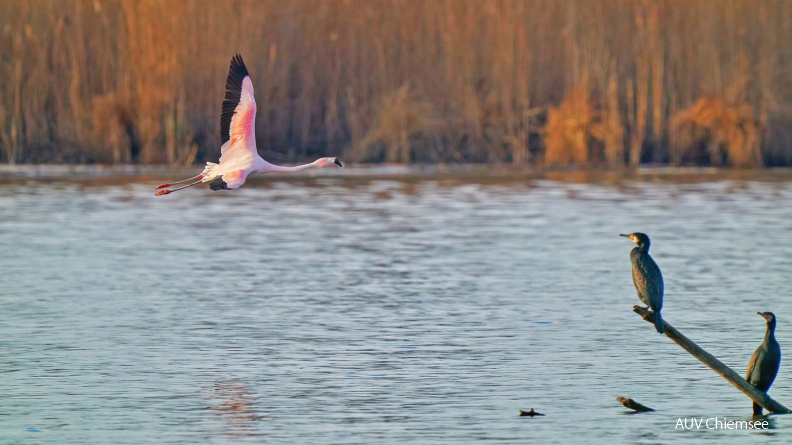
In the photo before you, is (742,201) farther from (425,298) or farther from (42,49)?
(42,49)

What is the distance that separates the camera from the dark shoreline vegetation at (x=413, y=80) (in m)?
17.7

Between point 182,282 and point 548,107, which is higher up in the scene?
point 548,107

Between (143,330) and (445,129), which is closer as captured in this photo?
(143,330)

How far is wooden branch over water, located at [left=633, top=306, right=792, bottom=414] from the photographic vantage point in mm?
5656

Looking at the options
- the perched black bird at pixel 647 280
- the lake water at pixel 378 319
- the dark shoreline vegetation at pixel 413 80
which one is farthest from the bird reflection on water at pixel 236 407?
the dark shoreline vegetation at pixel 413 80

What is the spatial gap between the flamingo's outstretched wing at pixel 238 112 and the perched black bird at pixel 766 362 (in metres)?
3.22

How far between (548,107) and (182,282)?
31.2ft

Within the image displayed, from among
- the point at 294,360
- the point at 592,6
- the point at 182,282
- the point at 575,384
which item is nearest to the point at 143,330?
the point at 294,360

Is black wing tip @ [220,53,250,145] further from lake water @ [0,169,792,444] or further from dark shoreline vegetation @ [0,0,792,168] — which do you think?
dark shoreline vegetation @ [0,0,792,168]

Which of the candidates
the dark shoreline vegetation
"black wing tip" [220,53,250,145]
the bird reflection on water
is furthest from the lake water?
the dark shoreline vegetation

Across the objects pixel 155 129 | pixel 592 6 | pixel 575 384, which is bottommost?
pixel 575 384

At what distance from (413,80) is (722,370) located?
13717 millimetres

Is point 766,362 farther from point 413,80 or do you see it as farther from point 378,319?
point 413,80

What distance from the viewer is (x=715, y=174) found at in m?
19.4
